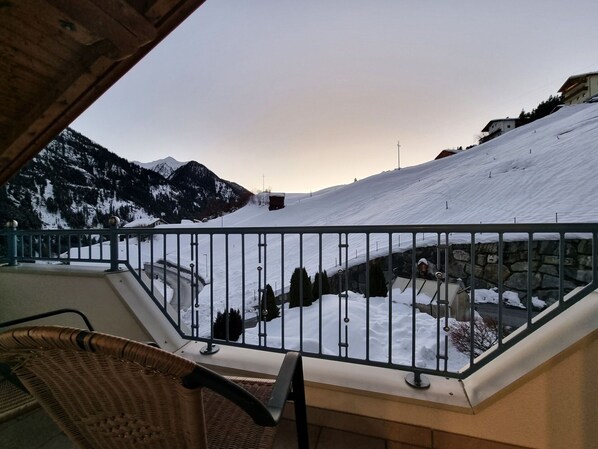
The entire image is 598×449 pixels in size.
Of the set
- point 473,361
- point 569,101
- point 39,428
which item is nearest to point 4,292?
point 39,428

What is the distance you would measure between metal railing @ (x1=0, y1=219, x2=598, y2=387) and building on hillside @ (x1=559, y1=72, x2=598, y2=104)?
37.6 meters

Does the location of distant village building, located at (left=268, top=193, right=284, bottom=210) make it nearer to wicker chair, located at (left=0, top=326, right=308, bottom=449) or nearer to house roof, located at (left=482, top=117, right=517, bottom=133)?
house roof, located at (left=482, top=117, right=517, bottom=133)

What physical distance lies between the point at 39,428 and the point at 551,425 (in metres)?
2.68

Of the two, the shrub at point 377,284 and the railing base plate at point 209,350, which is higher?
the railing base plate at point 209,350

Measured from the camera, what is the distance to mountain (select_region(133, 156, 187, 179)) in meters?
40.9

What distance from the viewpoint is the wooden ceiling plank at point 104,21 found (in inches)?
57.9

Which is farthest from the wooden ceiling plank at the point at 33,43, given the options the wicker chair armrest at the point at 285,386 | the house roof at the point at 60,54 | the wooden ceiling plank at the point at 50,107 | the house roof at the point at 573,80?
the house roof at the point at 573,80

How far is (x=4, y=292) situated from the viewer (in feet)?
8.68

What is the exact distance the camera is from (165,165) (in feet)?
144

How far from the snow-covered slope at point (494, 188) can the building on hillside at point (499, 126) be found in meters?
10.1

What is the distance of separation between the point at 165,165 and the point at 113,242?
4747 cm

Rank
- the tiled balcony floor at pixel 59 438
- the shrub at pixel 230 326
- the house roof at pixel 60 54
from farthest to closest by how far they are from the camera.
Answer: the shrub at pixel 230 326 < the house roof at pixel 60 54 < the tiled balcony floor at pixel 59 438

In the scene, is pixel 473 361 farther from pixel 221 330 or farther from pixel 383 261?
pixel 383 261

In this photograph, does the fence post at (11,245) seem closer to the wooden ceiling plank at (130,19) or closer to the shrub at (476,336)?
the wooden ceiling plank at (130,19)
